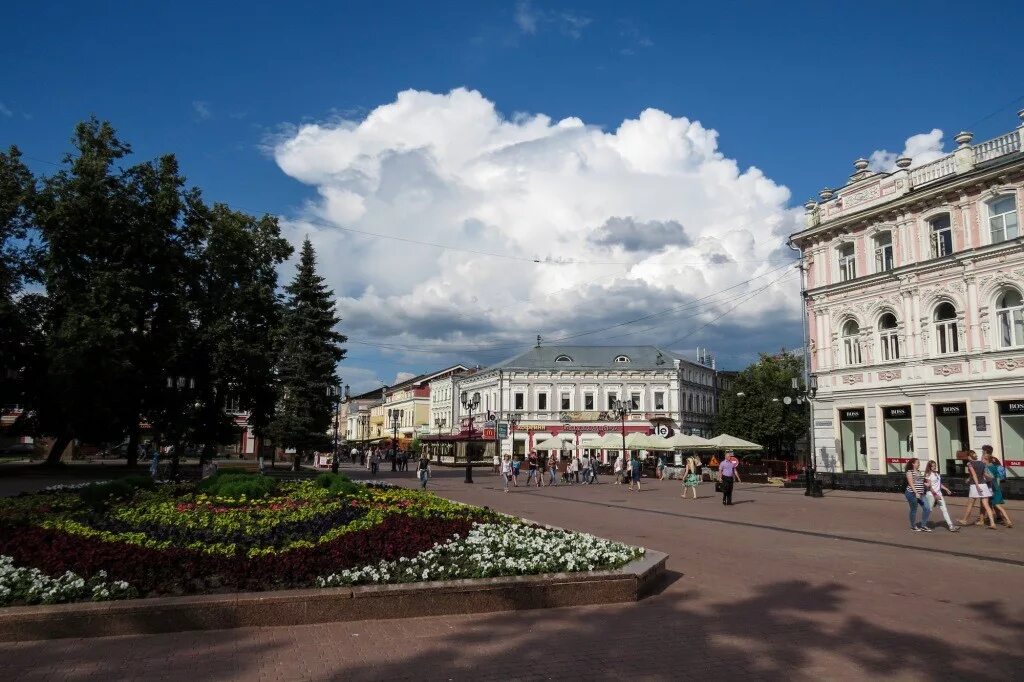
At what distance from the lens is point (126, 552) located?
774 cm

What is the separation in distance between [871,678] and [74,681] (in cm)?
590

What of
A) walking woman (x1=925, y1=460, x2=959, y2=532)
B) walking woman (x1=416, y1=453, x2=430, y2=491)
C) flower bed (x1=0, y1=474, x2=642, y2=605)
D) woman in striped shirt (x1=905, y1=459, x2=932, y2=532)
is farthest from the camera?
walking woman (x1=416, y1=453, x2=430, y2=491)

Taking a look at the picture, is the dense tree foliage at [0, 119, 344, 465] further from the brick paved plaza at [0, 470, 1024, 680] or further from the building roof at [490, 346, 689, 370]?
the building roof at [490, 346, 689, 370]

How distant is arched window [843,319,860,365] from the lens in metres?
31.0

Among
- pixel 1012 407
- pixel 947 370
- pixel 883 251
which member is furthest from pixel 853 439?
pixel 883 251

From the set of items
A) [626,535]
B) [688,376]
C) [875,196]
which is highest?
[875,196]

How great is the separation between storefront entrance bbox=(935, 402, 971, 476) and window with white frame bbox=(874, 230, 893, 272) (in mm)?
6050

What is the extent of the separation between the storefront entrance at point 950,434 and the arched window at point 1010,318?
2716 mm

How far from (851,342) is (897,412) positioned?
11.9 ft

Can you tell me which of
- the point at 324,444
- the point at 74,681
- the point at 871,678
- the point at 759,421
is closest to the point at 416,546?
the point at 74,681

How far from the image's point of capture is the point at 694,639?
671 centimetres

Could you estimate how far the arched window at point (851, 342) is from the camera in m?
31.0

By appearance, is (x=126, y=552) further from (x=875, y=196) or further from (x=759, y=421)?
(x=759, y=421)

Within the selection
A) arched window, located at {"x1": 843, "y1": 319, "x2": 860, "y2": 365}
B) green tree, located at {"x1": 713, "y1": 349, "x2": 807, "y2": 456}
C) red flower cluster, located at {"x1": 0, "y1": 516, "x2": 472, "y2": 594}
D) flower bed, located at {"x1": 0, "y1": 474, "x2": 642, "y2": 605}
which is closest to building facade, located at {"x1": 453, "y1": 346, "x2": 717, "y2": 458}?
green tree, located at {"x1": 713, "y1": 349, "x2": 807, "y2": 456}
